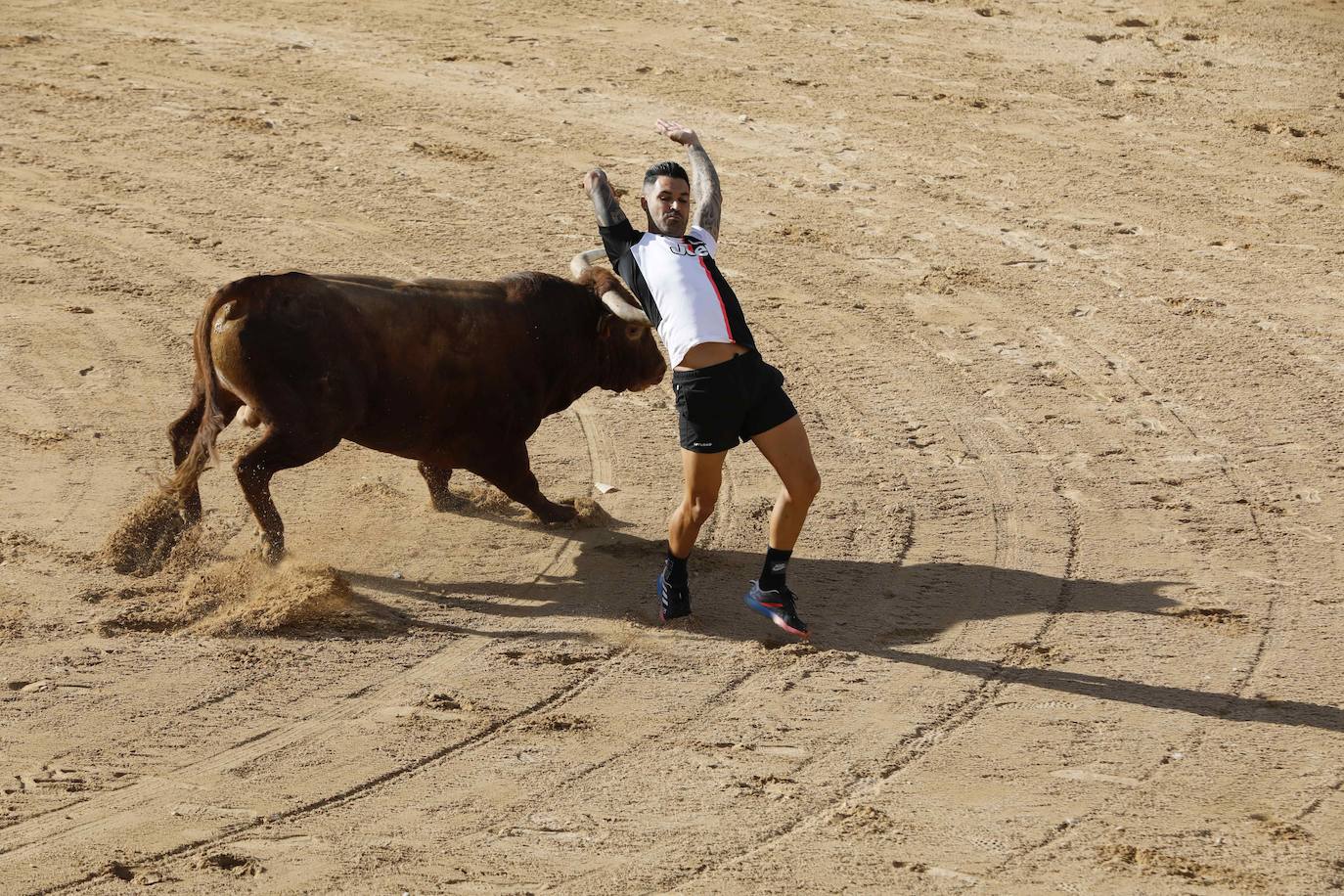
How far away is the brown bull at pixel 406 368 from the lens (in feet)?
24.1

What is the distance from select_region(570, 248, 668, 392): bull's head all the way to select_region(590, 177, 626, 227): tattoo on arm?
863mm

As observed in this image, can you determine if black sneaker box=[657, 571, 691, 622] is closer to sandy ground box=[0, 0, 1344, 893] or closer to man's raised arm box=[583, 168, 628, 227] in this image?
sandy ground box=[0, 0, 1344, 893]

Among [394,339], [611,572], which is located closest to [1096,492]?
[611,572]

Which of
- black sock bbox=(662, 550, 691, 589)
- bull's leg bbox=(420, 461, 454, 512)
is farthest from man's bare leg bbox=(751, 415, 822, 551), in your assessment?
bull's leg bbox=(420, 461, 454, 512)

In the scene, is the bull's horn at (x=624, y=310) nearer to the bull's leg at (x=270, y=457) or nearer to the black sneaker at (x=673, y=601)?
the black sneaker at (x=673, y=601)

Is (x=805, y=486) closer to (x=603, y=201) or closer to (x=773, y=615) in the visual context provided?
(x=773, y=615)

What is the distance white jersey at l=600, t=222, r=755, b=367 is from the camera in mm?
6727

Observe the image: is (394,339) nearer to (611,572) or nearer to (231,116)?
(611,572)

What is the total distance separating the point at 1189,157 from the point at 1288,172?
77 cm

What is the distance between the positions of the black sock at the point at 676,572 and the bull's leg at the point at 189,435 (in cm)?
226

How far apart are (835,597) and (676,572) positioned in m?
0.84

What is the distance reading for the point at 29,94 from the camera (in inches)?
573

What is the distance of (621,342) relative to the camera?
328 inches

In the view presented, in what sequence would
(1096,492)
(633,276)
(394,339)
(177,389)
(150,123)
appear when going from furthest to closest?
1. (150,123)
2. (177,389)
3. (1096,492)
4. (394,339)
5. (633,276)
